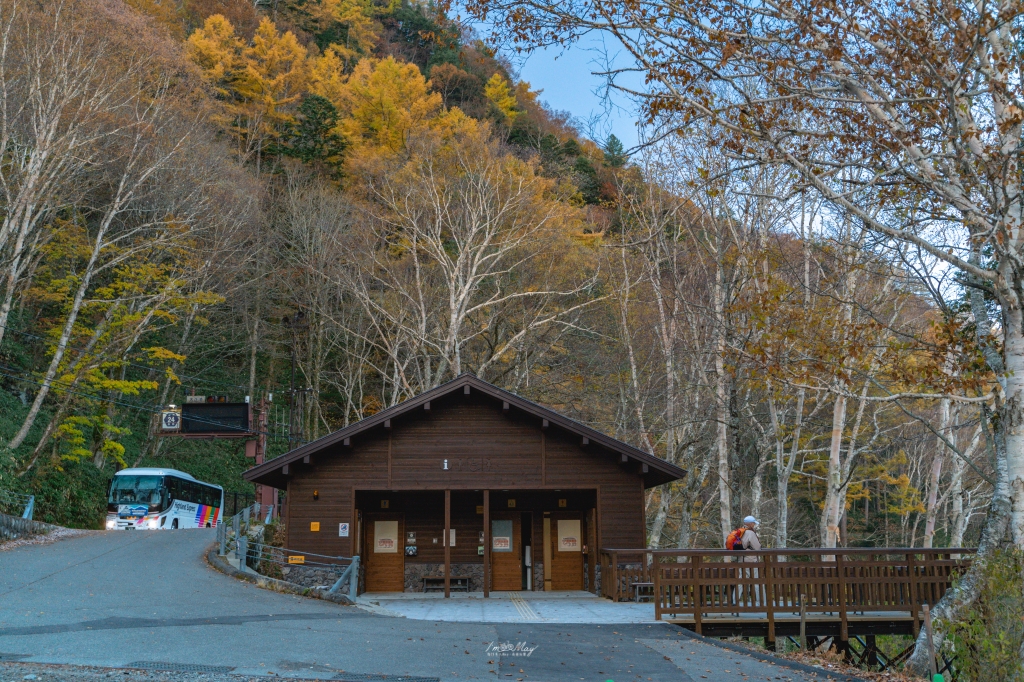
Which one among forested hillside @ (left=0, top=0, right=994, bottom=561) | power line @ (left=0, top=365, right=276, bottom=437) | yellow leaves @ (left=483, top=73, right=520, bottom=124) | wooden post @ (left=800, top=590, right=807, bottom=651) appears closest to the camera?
wooden post @ (left=800, top=590, right=807, bottom=651)

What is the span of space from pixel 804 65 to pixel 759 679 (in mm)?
7495

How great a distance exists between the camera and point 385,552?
69.9ft

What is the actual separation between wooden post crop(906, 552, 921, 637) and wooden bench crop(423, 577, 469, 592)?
33.5ft

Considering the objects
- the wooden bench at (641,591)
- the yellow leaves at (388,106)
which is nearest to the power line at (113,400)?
the yellow leaves at (388,106)

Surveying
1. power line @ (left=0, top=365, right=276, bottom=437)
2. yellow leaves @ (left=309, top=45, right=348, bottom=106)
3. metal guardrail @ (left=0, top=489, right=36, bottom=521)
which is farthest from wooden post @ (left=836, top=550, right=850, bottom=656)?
yellow leaves @ (left=309, top=45, right=348, bottom=106)

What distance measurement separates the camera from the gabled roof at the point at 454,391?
62.6 feet

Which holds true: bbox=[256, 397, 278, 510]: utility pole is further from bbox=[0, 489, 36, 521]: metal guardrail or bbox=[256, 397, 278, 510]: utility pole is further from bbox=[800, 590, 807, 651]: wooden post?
bbox=[800, 590, 807, 651]: wooden post

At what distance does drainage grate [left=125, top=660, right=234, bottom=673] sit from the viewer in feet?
31.3

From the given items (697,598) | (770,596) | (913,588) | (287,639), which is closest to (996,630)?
(770,596)

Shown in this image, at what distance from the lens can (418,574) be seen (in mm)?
21109

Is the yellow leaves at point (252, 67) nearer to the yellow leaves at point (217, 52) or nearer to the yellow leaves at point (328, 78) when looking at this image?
the yellow leaves at point (217, 52)

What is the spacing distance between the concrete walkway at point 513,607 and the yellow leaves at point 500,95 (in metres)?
45.0

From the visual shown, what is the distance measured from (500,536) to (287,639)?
10.5m

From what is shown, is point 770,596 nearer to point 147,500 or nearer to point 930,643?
point 930,643
